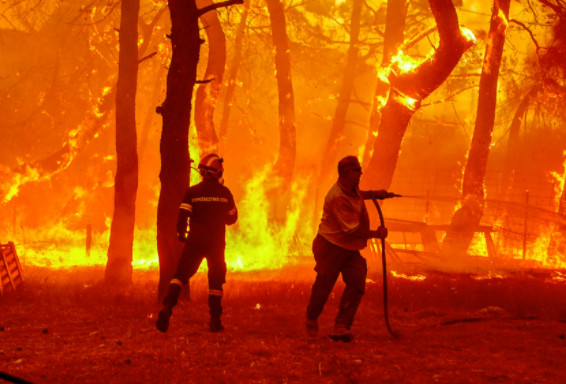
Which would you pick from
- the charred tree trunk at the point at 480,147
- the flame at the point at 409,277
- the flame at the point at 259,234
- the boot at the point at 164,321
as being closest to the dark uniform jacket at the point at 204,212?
the boot at the point at 164,321

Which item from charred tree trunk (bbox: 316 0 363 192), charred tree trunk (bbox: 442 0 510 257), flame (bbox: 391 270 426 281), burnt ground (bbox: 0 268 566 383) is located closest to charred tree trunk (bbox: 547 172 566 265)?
charred tree trunk (bbox: 442 0 510 257)

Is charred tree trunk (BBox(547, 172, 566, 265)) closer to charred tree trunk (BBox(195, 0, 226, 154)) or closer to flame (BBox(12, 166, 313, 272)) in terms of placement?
flame (BBox(12, 166, 313, 272))

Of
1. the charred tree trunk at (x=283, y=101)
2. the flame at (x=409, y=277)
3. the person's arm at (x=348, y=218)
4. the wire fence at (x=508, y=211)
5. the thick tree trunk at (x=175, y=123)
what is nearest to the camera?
the person's arm at (x=348, y=218)

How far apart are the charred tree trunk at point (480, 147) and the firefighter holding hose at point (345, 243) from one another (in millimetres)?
11043

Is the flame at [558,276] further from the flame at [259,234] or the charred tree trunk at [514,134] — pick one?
the charred tree trunk at [514,134]

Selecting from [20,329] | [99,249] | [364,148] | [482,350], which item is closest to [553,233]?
[364,148]

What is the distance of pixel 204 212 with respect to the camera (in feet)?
24.2

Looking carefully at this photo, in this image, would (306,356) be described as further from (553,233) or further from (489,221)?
(489,221)

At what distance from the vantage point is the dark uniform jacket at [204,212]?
7.37m

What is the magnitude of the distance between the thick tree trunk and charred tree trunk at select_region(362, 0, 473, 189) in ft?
21.1

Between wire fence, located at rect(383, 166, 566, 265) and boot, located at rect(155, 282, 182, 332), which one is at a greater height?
wire fence, located at rect(383, 166, 566, 265)

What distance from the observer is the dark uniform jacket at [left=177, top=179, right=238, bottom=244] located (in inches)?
290

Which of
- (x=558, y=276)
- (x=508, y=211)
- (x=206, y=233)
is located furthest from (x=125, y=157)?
(x=508, y=211)

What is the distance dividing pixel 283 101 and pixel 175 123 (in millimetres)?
9120
